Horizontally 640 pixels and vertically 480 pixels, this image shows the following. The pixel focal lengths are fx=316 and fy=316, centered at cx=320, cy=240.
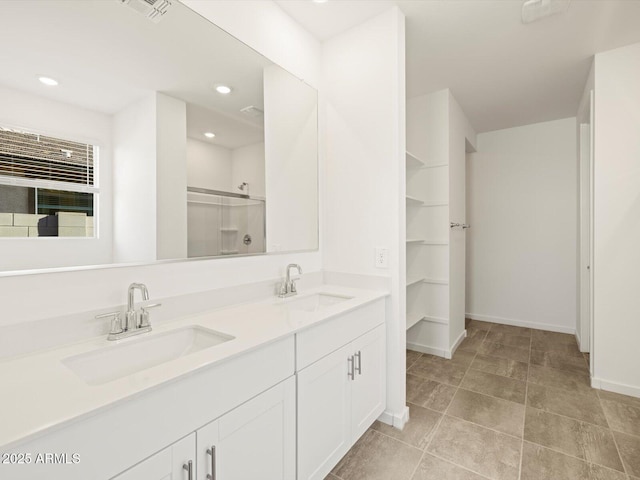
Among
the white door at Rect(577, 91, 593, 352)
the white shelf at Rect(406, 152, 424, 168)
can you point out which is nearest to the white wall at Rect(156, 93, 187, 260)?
the white shelf at Rect(406, 152, 424, 168)

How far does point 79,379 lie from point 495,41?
3.01 meters

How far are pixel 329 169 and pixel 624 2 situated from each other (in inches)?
80.6

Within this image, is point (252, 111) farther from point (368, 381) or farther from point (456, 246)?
point (456, 246)

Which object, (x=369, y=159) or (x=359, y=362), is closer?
(x=359, y=362)

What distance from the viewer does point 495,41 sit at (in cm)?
230

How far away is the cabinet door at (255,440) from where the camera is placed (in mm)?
946

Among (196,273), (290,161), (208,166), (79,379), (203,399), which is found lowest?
(203,399)

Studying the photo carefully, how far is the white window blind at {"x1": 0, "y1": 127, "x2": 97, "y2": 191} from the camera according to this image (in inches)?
39.5

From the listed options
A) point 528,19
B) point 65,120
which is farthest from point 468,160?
point 65,120

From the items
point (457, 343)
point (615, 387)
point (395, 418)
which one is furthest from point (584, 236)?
point (395, 418)

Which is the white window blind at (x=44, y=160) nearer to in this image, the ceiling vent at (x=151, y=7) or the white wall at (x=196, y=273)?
the white wall at (x=196, y=273)

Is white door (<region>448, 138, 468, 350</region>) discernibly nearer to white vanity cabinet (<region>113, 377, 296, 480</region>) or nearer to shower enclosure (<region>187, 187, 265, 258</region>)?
shower enclosure (<region>187, 187, 265, 258</region>)

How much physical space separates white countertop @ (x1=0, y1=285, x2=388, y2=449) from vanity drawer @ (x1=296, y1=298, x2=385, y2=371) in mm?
56

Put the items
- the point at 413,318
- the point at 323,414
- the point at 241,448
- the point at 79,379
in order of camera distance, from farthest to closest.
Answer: the point at 413,318 → the point at 323,414 → the point at 241,448 → the point at 79,379
